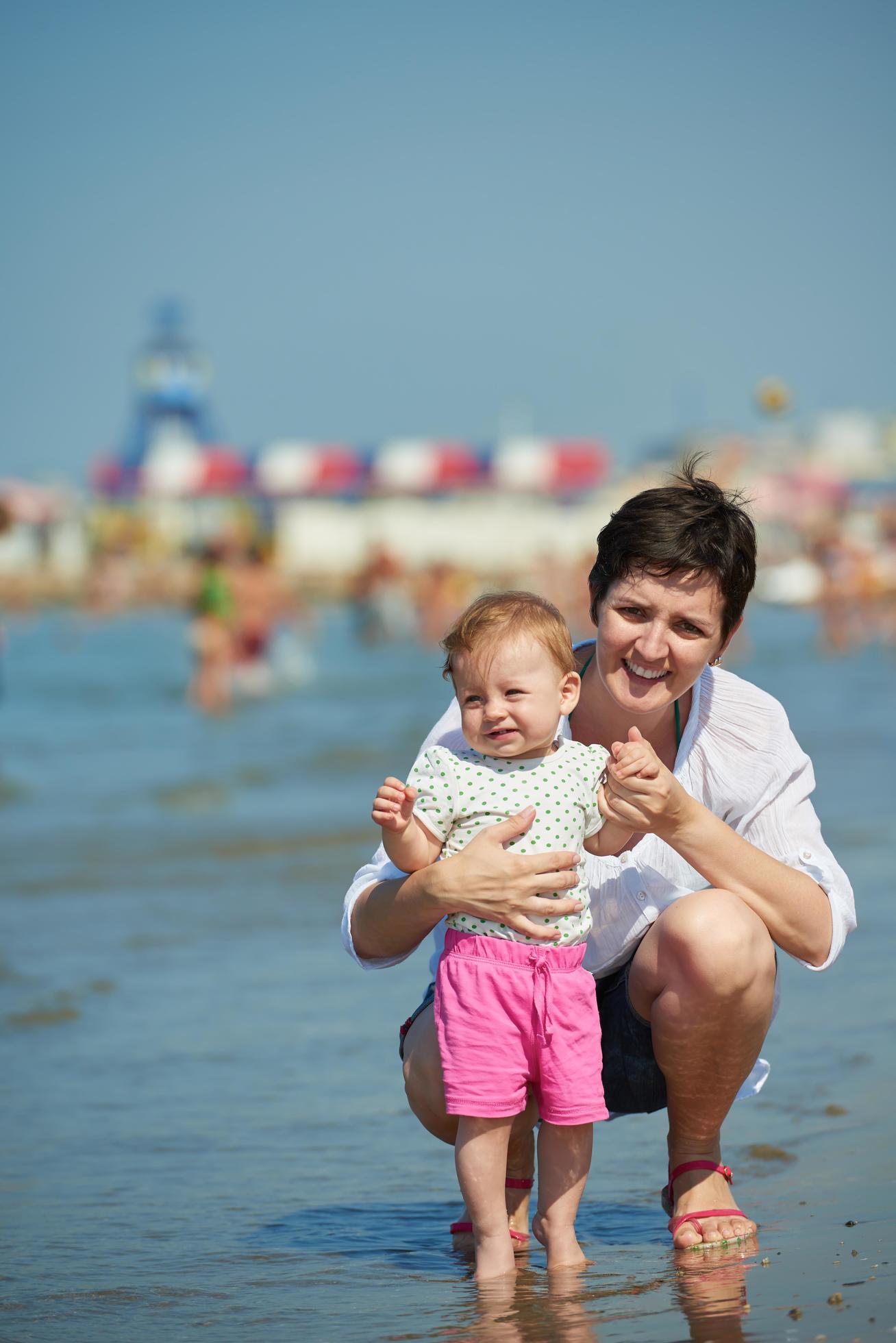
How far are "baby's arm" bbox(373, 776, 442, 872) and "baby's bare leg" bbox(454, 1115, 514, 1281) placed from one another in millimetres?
399

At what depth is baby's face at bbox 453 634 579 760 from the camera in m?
2.57

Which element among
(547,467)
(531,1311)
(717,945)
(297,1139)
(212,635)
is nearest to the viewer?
(531,1311)

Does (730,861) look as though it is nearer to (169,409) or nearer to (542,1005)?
(542,1005)

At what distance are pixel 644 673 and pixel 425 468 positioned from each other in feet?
163

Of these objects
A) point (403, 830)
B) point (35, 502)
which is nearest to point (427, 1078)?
point (403, 830)

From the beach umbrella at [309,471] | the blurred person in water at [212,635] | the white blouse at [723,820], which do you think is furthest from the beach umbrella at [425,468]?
the white blouse at [723,820]

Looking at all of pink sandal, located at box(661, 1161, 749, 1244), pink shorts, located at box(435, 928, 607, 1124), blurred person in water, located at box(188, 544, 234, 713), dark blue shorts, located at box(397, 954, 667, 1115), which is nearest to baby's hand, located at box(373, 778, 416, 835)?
pink shorts, located at box(435, 928, 607, 1124)

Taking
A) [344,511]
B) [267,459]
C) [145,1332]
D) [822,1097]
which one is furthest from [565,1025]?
[344,511]

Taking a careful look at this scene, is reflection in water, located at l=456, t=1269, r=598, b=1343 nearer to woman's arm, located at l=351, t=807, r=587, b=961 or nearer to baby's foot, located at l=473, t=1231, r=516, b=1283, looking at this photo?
baby's foot, located at l=473, t=1231, r=516, b=1283

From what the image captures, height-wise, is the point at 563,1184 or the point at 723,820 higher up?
the point at 723,820

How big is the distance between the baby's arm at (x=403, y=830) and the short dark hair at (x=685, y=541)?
455 millimetres

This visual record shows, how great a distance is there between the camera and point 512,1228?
2770 millimetres

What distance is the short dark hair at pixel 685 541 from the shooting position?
8.65 feet

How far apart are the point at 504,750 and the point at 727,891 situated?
0.42 meters
